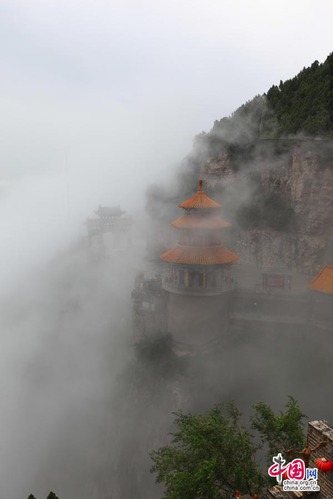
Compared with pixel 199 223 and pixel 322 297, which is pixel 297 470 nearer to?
pixel 322 297

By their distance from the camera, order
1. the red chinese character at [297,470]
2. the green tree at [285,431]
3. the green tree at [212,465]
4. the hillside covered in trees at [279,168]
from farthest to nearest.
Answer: the hillside covered in trees at [279,168]
the green tree at [285,431]
the green tree at [212,465]
the red chinese character at [297,470]

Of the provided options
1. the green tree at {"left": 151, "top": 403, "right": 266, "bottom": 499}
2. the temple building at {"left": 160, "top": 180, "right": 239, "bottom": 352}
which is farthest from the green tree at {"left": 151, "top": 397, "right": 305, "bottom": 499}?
the temple building at {"left": 160, "top": 180, "right": 239, "bottom": 352}

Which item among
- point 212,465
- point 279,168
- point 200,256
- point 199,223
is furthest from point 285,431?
point 279,168

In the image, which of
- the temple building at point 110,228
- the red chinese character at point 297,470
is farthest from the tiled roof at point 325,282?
the temple building at point 110,228

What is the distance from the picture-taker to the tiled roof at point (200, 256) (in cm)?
2347

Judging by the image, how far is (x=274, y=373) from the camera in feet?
75.8

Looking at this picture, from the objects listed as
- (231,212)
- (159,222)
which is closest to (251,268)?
(231,212)

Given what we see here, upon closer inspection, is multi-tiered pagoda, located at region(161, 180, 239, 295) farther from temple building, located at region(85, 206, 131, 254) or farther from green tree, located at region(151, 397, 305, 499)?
temple building, located at region(85, 206, 131, 254)

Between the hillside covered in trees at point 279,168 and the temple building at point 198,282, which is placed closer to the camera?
the temple building at point 198,282

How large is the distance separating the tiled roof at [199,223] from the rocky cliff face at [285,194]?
24.5 feet

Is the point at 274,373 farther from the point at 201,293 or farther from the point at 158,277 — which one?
the point at 158,277

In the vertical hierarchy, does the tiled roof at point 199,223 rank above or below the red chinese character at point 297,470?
above

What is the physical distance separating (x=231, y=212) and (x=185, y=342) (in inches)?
576

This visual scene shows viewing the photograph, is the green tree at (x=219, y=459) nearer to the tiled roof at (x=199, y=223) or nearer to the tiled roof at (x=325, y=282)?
the tiled roof at (x=325, y=282)
